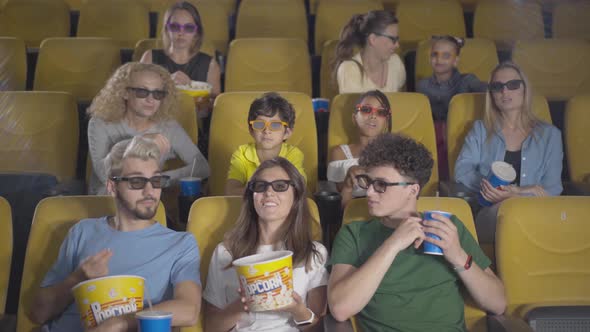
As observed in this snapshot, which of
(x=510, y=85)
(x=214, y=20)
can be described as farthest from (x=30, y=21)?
(x=510, y=85)

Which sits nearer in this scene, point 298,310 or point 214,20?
point 298,310

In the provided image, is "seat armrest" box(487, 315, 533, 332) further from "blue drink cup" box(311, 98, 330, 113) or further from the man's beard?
"blue drink cup" box(311, 98, 330, 113)

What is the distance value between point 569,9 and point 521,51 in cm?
107

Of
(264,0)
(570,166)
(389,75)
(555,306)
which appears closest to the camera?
(555,306)

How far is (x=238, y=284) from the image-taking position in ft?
7.68

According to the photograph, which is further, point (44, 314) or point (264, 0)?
point (264, 0)

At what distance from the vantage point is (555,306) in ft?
7.57

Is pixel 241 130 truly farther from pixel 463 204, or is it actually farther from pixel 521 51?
pixel 521 51

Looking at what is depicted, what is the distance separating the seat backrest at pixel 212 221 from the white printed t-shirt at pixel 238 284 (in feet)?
0.30

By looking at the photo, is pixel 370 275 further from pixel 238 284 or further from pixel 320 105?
pixel 320 105

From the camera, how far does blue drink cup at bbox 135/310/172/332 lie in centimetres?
188

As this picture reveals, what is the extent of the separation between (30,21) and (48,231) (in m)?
3.16

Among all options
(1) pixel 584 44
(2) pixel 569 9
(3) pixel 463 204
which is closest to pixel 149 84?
(3) pixel 463 204

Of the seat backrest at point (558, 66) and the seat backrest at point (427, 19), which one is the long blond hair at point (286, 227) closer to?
the seat backrest at point (558, 66)
